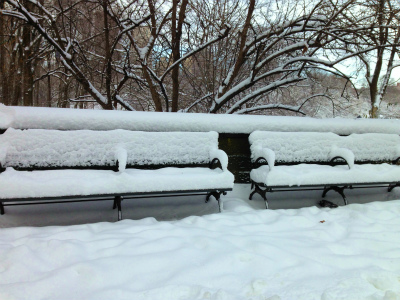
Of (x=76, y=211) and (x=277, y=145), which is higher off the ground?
(x=277, y=145)

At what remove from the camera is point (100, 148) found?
321 cm

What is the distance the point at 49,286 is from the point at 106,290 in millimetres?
353

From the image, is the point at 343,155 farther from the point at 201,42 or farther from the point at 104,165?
the point at 201,42

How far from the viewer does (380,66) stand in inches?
436

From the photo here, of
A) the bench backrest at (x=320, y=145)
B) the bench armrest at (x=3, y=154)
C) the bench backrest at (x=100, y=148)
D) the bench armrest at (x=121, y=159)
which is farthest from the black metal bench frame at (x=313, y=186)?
the bench armrest at (x=3, y=154)

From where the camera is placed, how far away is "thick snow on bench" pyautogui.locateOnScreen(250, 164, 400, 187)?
10.5 feet

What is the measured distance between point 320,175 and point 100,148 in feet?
9.46

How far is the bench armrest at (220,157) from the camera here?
10.4ft

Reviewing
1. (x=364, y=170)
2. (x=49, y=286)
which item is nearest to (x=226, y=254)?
(x=49, y=286)

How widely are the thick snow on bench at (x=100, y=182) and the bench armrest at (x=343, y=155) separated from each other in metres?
1.84

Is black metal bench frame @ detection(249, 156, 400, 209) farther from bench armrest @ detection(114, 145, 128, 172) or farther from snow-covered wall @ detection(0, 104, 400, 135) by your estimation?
bench armrest @ detection(114, 145, 128, 172)

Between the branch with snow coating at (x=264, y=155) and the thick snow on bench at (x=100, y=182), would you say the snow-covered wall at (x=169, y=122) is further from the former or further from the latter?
the thick snow on bench at (x=100, y=182)

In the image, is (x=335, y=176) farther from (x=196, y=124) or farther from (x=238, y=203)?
(x=196, y=124)

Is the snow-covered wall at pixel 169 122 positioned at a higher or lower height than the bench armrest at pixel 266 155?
higher
